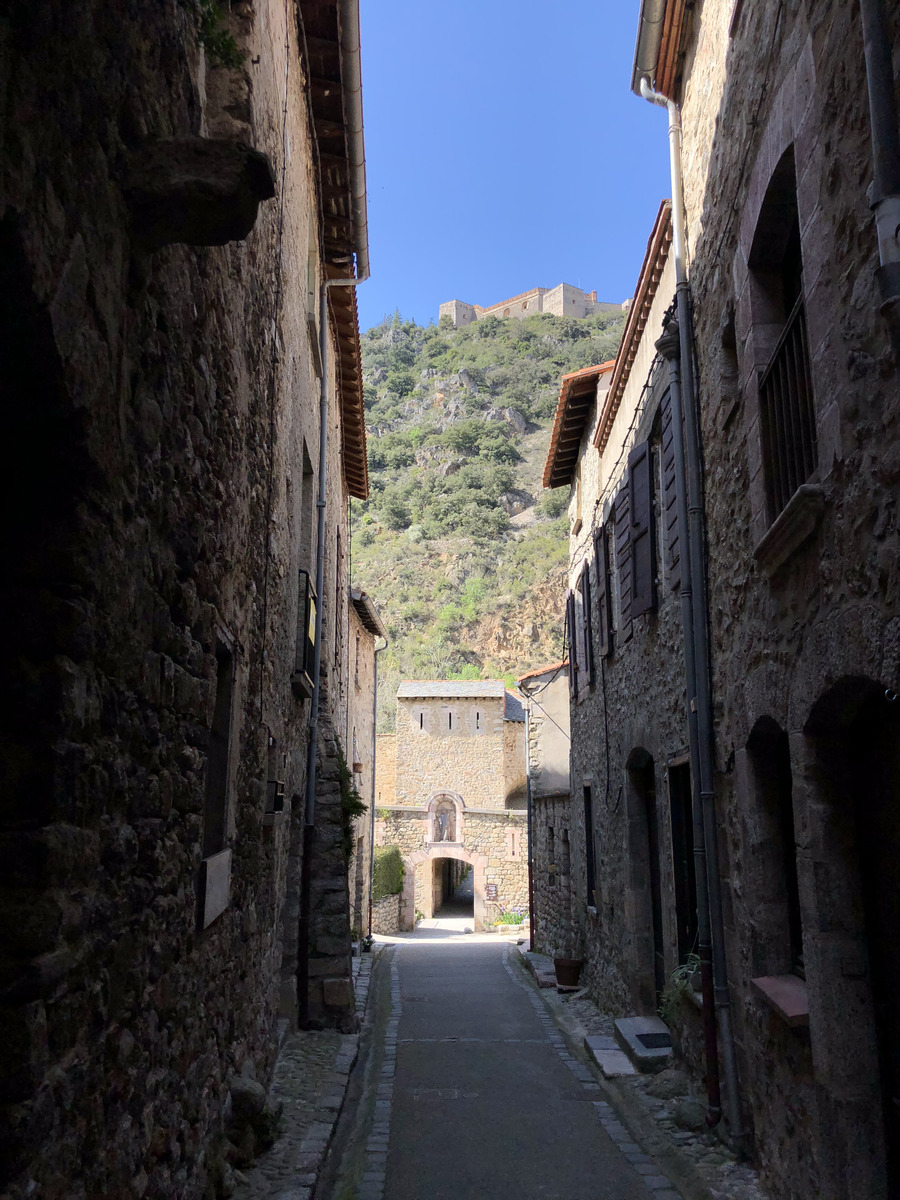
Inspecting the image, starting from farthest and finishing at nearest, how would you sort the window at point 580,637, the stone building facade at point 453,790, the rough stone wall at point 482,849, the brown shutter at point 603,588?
the stone building facade at point 453,790 < the rough stone wall at point 482,849 < the window at point 580,637 < the brown shutter at point 603,588

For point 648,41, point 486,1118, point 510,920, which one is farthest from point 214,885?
point 510,920

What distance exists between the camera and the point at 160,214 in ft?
7.91

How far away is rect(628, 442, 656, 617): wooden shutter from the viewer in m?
7.77

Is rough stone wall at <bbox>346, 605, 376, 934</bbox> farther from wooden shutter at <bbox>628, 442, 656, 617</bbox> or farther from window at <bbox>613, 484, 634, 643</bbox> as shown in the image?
wooden shutter at <bbox>628, 442, 656, 617</bbox>

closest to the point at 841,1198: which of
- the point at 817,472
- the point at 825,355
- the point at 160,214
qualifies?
the point at 817,472

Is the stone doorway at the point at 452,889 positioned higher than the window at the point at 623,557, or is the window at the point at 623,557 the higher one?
the window at the point at 623,557

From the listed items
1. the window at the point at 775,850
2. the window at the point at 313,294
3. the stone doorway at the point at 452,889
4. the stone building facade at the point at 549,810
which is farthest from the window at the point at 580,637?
the stone doorway at the point at 452,889

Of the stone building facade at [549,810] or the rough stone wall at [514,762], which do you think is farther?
the rough stone wall at [514,762]

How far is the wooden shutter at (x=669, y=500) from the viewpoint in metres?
6.96

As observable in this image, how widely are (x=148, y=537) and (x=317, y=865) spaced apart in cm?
667

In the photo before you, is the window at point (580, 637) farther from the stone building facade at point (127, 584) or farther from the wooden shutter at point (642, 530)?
the stone building facade at point (127, 584)

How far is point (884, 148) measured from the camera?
113 inches

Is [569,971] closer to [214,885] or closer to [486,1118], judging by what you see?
[486,1118]

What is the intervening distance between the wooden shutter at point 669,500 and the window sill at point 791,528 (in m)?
2.33
